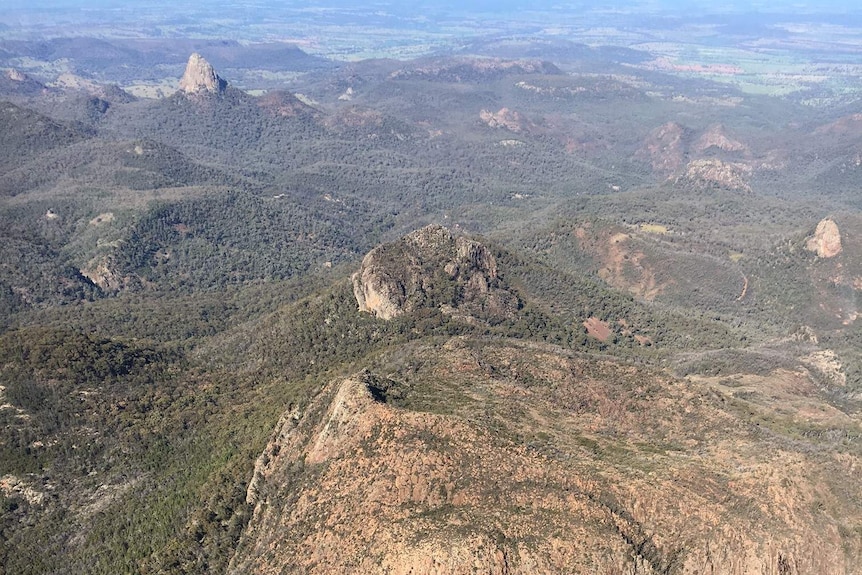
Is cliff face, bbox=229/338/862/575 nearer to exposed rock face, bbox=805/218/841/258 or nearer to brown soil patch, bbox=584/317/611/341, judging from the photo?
brown soil patch, bbox=584/317/611/341

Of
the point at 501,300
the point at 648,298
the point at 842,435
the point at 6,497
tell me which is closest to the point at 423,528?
the point at 6,497

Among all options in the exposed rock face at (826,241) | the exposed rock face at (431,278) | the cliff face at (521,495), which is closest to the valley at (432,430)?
the cliff face at (521,495)

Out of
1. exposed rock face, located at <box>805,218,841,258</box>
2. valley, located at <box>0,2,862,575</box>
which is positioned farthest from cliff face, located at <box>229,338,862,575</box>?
exposed rock face, located at <box>805,218,841,258</box>

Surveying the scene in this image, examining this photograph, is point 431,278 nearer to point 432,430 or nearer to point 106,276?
point 432,430

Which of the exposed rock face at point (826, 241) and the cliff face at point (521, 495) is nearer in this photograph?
the cliff face at point (521, 495)

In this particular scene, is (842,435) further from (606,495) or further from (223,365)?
(223,365)

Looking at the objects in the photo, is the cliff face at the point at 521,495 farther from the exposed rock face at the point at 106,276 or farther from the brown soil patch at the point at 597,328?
the exposed rock face at the point at 106,276
